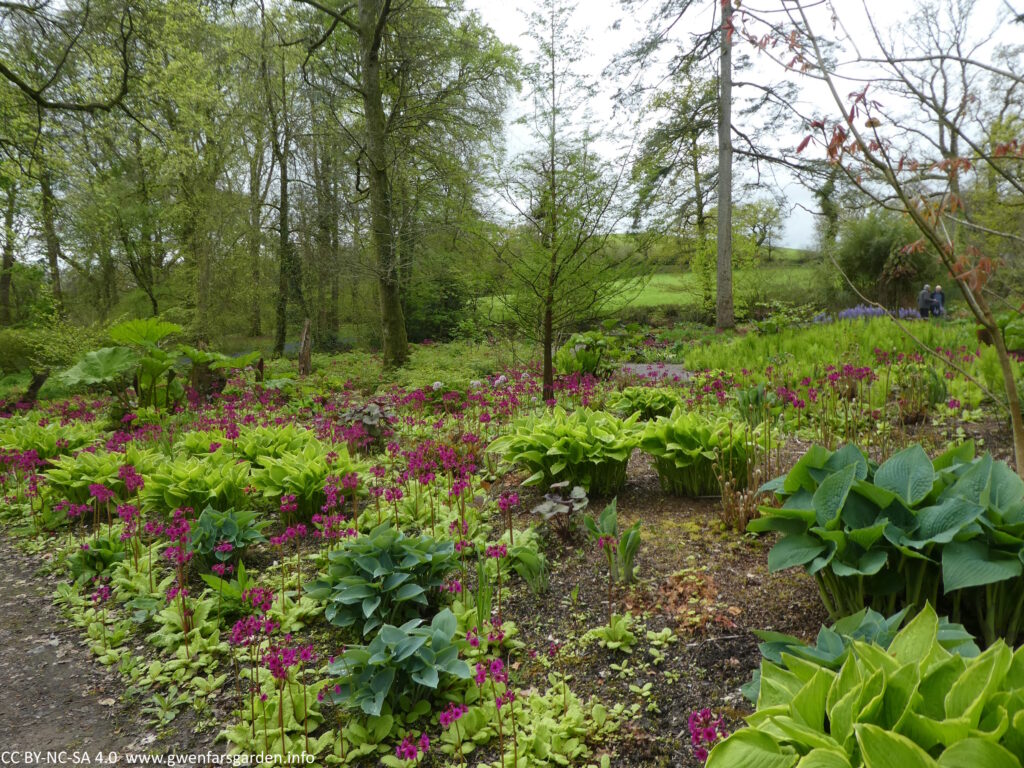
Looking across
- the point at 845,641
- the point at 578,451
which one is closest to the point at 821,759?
the point at 845,641

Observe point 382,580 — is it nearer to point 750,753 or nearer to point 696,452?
point 750,753

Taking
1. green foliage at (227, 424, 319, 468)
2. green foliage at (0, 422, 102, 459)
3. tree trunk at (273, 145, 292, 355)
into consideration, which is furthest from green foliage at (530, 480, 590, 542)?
tree trunk at (273, 145, 292, 355)

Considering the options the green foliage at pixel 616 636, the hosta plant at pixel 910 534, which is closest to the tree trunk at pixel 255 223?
the green foliage at pixel 616 636

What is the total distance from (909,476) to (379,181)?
10.2m

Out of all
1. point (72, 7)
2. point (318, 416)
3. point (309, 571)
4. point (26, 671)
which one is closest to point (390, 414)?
point (318, 416)

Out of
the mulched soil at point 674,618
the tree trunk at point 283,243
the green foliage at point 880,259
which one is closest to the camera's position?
the mulched soil at point 674,618

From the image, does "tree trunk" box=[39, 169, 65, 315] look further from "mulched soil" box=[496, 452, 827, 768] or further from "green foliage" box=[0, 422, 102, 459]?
"mulched soil" box=[496, 452, 827, 768]

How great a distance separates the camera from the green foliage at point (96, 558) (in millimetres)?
3318

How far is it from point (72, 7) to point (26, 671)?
35.1 feet

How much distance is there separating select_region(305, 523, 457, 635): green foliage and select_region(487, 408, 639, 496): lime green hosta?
3.83 ft

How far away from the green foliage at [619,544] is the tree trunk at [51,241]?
45.4 ft

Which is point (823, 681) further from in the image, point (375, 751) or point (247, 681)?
point (247, 681)

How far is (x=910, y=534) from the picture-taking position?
189 cm

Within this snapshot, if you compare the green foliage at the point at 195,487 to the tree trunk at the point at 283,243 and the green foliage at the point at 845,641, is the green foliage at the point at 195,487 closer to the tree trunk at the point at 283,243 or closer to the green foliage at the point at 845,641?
the green foliage at the point at 845,641
